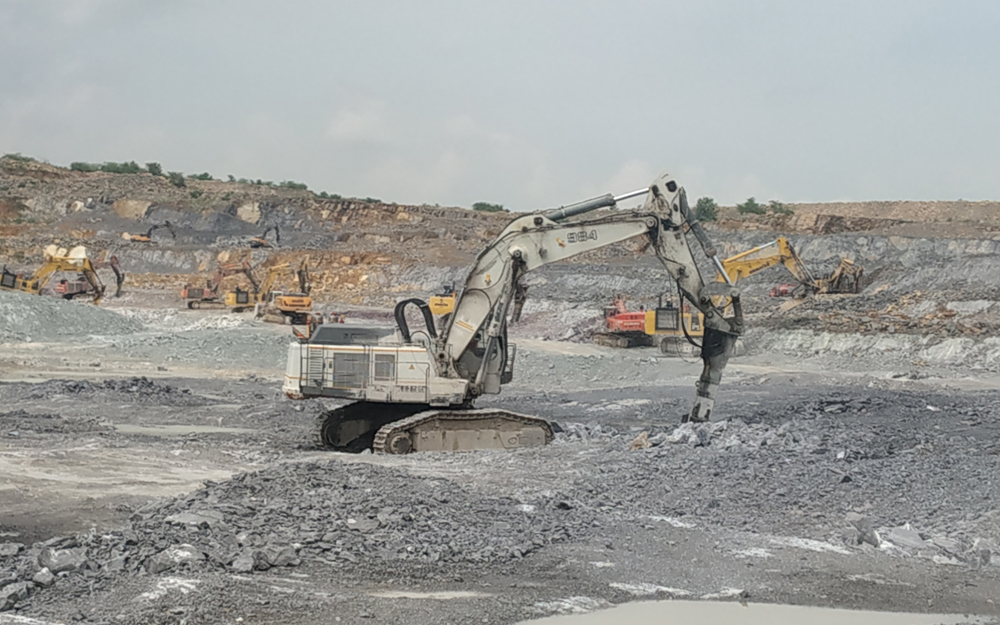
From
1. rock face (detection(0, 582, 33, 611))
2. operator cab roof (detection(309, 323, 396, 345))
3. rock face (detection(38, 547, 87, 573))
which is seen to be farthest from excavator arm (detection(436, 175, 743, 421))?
rock face (detection(0, 582, 33, 611))

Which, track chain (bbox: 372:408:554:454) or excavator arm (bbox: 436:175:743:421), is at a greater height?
excavator arm (bbox: 436:175:743:421)

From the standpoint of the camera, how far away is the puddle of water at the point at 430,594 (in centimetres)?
606

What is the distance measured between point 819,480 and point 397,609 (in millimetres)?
4794

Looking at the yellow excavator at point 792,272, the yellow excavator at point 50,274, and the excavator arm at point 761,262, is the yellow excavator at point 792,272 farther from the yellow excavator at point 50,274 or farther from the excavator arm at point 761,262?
the yellow excavator at point 50,274

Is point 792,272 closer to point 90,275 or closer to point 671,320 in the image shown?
point 671,320

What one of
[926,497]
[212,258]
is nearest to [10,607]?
[926,497]

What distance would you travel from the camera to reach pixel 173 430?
45.7 feet

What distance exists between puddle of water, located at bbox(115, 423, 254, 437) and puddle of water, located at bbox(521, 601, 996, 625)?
885 centimetres

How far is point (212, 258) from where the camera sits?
51.7 meters

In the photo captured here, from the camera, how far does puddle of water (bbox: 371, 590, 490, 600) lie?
606 cm

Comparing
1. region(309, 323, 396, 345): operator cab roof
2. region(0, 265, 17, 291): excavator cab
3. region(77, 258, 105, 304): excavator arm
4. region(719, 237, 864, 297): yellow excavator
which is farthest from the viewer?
region(77, 258, 105, 304): excavator arm

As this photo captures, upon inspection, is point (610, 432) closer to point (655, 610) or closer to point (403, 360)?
point (403, 360)

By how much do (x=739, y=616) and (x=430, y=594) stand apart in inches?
73.8

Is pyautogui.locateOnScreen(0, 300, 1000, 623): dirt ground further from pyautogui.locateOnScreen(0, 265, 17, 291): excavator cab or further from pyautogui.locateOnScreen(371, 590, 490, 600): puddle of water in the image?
pyautogui.locateOnScreen(0, 265, 17, 291): excavator cab
